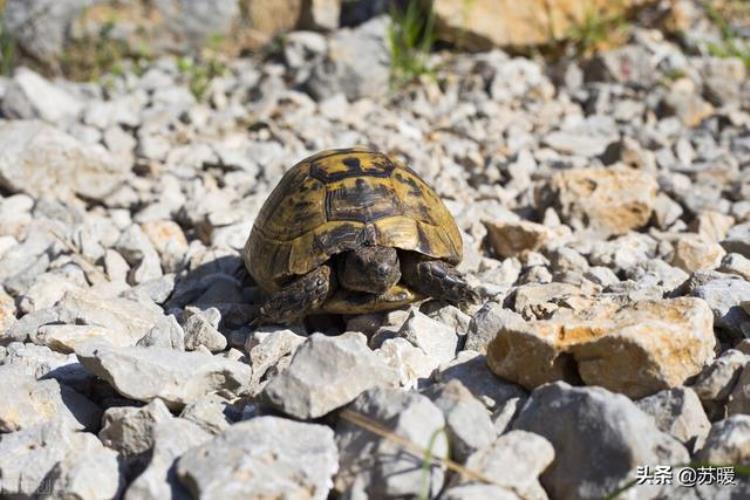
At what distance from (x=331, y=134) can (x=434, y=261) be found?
274 centimetres

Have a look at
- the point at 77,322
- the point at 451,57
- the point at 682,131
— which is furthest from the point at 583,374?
the point at 451,57

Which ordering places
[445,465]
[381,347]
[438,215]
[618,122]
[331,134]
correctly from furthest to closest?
[618,122], [331,134], [438,215], [381,347], [445,465]

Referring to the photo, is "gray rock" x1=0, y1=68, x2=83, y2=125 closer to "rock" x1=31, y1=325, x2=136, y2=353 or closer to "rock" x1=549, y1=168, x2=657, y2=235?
"rock" x1=31, y1=325, x2=136, y2=353

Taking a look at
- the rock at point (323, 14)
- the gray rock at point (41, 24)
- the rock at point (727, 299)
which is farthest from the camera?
the rock at point (323, 14)

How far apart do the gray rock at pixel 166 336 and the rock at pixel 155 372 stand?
318mm

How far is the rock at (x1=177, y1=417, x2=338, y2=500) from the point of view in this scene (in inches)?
88.0

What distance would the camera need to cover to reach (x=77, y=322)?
3473 millimetres

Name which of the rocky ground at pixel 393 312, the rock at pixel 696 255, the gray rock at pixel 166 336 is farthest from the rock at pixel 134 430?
the rock at pixel 696 255

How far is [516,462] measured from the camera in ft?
7.58

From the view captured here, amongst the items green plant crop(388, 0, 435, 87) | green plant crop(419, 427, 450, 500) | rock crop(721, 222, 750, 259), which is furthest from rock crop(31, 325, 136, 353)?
green plant crop(388, 0, 435, 87)

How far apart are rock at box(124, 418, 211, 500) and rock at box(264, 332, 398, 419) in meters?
0.26

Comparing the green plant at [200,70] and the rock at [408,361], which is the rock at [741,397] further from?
the green plant at [200,70]

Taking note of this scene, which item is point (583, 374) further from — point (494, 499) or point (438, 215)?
point (438, 215)

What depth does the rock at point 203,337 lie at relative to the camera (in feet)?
11.2
